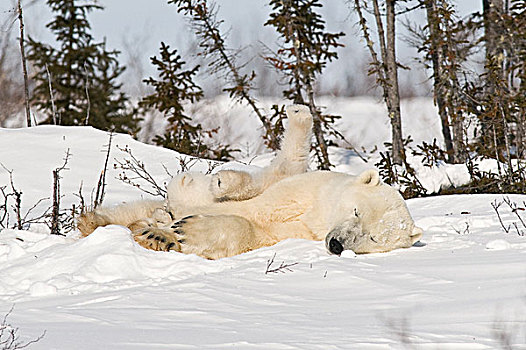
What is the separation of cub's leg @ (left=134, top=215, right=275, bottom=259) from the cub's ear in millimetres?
787

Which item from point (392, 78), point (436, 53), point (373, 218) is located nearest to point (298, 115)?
point (373, 218)

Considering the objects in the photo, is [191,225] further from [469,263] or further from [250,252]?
[469,263]

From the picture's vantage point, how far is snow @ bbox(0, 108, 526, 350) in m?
2.07

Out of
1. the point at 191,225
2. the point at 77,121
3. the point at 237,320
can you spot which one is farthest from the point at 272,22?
the point at 237,320

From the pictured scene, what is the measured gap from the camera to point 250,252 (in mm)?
4027

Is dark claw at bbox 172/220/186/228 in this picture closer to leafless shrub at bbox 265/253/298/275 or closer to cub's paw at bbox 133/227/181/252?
cub's paw at bbox 133/227/181/252

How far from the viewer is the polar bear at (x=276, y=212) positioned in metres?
4.02

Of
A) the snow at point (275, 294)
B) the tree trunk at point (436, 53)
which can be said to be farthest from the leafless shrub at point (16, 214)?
the tree trunk at point (436, 53)

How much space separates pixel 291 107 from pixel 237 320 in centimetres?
255

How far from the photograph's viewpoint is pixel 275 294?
2.90 meters

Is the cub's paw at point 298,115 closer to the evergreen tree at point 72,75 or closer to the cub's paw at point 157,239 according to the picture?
the cub's paw at point 157,239

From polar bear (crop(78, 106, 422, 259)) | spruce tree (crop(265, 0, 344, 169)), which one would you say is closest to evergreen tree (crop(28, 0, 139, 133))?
spruce tree (crop(265, 0, 344, 169))

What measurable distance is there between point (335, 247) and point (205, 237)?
2.65ft

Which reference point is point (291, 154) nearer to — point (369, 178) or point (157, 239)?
point (369, 178)
